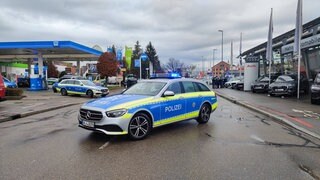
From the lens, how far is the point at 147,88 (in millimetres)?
8773

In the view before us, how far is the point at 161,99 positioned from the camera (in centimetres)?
818

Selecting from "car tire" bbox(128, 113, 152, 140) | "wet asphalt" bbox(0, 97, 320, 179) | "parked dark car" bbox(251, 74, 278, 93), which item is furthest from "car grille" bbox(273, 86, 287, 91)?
"car tire" bbox(128, 113, 152, 140)

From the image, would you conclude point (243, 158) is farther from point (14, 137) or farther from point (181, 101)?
point (14, 137)

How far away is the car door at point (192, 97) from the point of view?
30.8 ft

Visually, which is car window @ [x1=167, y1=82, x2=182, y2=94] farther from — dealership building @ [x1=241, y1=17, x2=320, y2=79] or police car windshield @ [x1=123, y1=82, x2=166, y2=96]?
dealership building @ [x1=241, y1=17, x2=320, y2=79]

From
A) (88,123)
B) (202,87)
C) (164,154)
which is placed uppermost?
(202,87)

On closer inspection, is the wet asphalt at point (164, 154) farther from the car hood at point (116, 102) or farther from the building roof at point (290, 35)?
the building roof at point (290, 35)

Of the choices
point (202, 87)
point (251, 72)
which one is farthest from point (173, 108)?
point (251, 72)

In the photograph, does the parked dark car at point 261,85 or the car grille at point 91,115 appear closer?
the car grille at point 91,115

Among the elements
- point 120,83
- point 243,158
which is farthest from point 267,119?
point 120,83

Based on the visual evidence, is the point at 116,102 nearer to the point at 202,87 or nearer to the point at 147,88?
the point at 147,88

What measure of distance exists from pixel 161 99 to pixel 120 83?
156ft

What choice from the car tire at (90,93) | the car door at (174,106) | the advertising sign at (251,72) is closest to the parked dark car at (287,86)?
the advertising sign at (251,72)

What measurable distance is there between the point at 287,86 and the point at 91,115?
1792 cm
